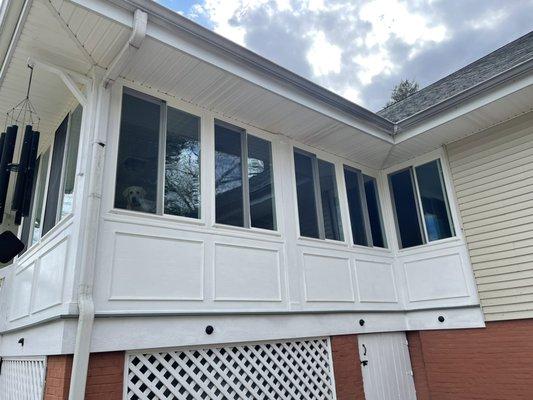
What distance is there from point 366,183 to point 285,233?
259cm

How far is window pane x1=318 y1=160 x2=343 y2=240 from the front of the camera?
6043 millimetres

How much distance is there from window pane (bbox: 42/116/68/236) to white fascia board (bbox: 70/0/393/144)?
2.00 meters

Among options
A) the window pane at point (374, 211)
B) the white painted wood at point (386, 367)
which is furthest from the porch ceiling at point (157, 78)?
the white painted wood at point (386, 367)

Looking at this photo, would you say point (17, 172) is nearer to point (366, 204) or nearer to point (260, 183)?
point (260, 183)

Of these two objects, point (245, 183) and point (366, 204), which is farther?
point (366, 204)

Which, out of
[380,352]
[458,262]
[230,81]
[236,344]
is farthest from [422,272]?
[230,81]

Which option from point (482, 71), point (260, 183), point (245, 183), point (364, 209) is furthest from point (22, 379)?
point (482, 71)

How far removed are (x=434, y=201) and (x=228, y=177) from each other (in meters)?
3.80

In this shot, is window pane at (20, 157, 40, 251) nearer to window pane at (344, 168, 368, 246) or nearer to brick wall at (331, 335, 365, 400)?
brick wall at (331, 335, 365, 400)

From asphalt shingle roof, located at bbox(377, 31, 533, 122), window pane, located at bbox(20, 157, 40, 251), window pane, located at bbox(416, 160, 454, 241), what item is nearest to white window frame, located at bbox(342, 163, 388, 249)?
window pane, located at bbox(416, 160, 454, 241)

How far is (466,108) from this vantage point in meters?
5.60

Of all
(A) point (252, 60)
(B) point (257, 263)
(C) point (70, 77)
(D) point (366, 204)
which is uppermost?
(A) point (252, 60)

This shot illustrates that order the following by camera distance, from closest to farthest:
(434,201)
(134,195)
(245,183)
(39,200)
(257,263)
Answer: (134,195) → (257,263) → (245,183) → (39,200) → (434,201)

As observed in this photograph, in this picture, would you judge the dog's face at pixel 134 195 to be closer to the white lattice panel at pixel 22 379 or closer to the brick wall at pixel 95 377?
the brick wall at pixel 95 377
